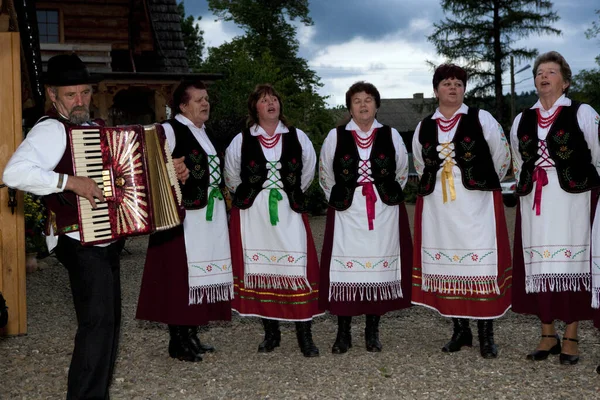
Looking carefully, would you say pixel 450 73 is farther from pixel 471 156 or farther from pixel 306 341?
pixel 306 341

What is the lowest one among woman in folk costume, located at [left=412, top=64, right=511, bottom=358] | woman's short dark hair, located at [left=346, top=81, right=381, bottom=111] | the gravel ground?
the gravel ground

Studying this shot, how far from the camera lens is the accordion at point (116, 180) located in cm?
357

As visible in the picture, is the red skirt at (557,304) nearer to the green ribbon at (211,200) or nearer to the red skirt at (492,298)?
the red skirt at (492,298)

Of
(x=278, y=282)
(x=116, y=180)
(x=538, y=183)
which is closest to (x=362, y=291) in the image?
(x=278, y=282)

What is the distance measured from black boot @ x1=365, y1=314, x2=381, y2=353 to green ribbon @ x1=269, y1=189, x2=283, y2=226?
96 cm

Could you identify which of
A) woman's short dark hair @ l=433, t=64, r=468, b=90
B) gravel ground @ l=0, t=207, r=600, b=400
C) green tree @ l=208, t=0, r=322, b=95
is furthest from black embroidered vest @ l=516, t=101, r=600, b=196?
green tree @ l=208, t=0, r=322, b=95

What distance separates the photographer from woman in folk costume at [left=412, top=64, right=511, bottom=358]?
17.0 feet

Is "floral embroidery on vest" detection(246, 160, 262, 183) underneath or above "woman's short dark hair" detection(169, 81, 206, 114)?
underneath

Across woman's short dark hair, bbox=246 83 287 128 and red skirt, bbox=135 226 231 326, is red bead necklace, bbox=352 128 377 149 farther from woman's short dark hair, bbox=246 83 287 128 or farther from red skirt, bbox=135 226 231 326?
red skirt, bbox=135 226 231 326

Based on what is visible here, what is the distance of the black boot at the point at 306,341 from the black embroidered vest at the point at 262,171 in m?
0.81

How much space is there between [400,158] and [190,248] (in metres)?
1.62

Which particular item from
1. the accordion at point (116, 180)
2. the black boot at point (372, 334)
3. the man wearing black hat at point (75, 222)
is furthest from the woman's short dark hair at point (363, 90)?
the man wearing black hat at point (75, 222)

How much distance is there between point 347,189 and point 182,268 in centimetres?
127

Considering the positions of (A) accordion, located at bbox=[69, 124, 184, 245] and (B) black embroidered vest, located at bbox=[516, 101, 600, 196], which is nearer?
(A) accordion, located at bbox=[69, 124, 184, 245]
